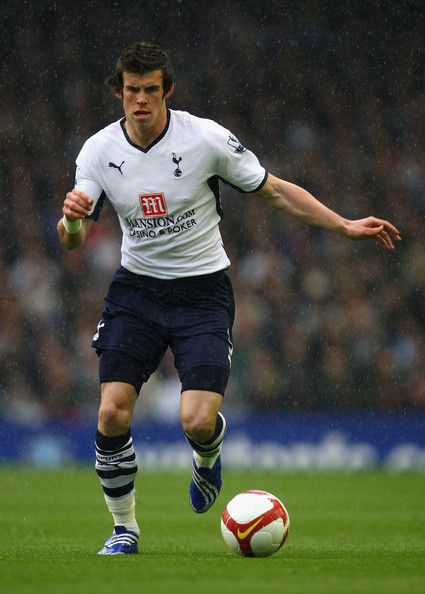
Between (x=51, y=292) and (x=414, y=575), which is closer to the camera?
(x=414, y=575)

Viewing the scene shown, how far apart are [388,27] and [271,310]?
15.8 feet

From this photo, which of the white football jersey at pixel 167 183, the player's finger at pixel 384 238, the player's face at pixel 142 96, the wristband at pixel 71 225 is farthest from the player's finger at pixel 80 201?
the player's finger at pixel 384 238

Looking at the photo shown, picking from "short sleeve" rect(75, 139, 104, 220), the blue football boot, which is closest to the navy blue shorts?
"short sleeve" rect(75, 139, 104, 220)

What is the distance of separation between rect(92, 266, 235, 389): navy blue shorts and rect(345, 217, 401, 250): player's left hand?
72 centimetres

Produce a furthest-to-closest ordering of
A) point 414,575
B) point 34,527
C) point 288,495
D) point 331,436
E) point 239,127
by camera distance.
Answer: point 239,127
point 331,436
point 288,495
point 34,527
point 414,575

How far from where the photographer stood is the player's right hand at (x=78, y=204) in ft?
19.1

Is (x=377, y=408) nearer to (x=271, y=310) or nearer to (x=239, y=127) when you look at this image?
(x=271, y=310)

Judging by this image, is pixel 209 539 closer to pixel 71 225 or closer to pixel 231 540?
pixel 231 540

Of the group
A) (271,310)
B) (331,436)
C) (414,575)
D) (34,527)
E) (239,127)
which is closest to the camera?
(414,575)

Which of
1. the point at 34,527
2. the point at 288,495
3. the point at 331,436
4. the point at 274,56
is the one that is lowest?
the point at 34,527

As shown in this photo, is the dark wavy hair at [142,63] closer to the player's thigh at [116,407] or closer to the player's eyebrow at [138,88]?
the player's eyebrow at [138,88]

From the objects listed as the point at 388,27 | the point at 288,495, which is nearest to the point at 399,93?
the point at 388,27

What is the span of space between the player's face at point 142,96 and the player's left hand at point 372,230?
1.08 metres

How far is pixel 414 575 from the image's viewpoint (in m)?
5.18
